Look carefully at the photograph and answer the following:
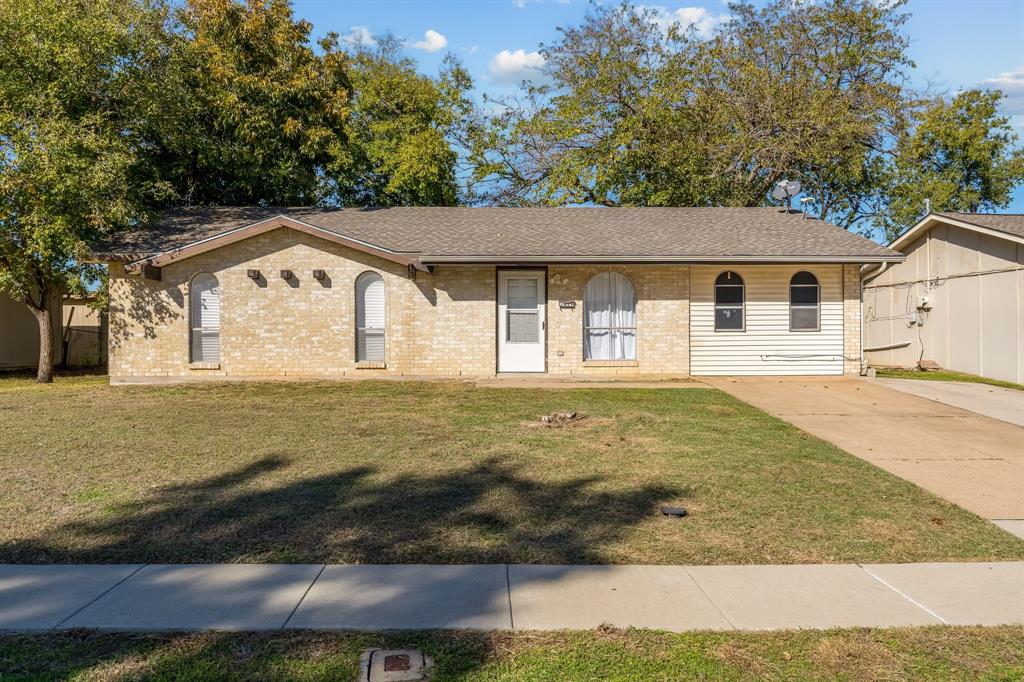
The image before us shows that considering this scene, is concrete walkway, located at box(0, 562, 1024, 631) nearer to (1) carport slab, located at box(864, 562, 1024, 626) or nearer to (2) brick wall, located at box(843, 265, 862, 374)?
(1) carport slab, located at box(864, 562, 1024, 626)

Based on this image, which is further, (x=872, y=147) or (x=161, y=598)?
(x=872, y=147)

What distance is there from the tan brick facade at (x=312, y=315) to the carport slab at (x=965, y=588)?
11.2 m

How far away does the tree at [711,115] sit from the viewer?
25.9 meters

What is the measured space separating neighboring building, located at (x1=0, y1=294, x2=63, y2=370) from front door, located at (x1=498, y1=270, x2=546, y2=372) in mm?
12444

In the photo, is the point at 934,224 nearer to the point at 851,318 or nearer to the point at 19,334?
the point at 851,318

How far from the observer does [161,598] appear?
14.2 ft

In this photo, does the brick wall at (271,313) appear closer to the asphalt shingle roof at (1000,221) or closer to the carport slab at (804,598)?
the carport slab at (804,598)

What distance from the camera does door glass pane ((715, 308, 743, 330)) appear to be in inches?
636

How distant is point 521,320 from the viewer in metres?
16.0

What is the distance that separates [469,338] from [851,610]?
1201cm

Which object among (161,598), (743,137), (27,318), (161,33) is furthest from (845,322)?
(27,318)

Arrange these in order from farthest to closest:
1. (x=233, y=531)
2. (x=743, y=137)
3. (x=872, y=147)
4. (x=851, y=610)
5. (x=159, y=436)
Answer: (x=872, y=147)
(x=743, y=137)
(x=159, y=436)
(x=233, y=531)
(x=851, y=610)

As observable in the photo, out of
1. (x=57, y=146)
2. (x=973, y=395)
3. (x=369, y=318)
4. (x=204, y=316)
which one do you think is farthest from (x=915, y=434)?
(x=57, y=146)

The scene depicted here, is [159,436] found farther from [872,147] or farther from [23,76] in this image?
[872,147]
